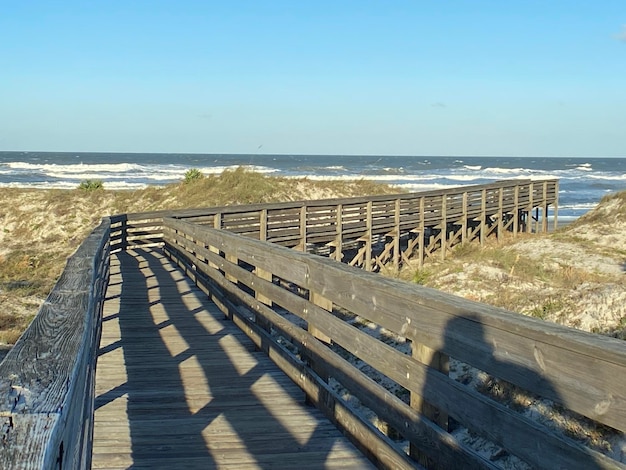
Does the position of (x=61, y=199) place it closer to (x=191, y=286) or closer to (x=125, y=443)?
(x=191, y=286)

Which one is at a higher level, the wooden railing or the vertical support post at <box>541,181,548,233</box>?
the wooden railing

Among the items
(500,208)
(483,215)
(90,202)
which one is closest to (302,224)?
(483,215)

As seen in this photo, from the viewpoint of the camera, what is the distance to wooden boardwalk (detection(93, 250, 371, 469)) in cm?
367

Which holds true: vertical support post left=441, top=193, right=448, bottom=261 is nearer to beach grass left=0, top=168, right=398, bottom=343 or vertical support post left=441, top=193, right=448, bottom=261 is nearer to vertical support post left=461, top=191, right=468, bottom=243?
vertical support post left=461, top=191, right=468, bottom=243

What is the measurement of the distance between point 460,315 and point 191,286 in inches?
336

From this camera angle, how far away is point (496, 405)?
2479 millimetres

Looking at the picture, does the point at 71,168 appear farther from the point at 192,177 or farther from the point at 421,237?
the point at 421,237

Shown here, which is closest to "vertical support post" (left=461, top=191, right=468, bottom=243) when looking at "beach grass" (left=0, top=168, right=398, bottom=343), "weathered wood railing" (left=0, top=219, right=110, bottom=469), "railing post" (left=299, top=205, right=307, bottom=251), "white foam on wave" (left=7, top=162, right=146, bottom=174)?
"railing post" (left=299, top=205, right=307, bottom=251)

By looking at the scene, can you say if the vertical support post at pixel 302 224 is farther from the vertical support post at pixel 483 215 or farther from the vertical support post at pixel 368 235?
the vertical support post at pixel 483 215

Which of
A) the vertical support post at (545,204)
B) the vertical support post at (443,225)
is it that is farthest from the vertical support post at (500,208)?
the vertical support post at (545,204)

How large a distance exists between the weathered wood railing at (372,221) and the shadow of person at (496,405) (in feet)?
40.8

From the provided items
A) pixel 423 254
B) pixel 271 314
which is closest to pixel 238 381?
pixel 271 314

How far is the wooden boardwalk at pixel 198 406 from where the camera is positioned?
145 inches

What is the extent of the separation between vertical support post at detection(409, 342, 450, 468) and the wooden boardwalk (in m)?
0.49
